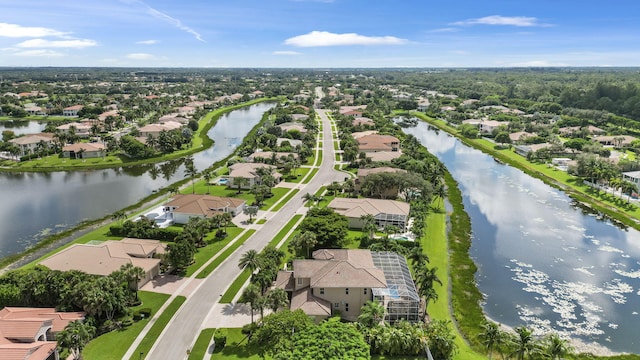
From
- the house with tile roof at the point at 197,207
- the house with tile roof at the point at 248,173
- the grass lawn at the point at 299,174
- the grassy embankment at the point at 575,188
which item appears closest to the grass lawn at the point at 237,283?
the house with tile roof at the point at 197,207

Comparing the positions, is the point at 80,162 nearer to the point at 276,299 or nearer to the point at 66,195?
the point at 66,195

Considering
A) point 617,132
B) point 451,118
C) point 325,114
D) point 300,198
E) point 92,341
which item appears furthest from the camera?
point 325,114

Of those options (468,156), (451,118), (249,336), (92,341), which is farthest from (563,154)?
(92,341)

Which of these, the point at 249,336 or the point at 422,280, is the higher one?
the point at 422,280

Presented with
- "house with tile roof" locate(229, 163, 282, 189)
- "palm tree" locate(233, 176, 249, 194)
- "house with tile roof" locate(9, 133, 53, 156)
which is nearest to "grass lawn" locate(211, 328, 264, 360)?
"palm tree" locate(233, 176, 249, 194)

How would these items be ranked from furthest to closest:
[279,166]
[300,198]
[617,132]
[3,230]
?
[617,132]
[279,166]
[300,198]
[3,230]

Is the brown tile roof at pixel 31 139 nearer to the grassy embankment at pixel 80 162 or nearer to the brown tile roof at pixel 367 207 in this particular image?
the grassy embankment at pixel 80 162

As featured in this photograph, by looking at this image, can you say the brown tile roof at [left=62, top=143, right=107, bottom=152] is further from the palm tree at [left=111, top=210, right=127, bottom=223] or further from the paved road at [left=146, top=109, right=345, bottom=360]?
the paved road at [left=146, top=109, right=345, bottom=360]

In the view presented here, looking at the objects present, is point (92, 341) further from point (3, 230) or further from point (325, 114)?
point (325, 114)
